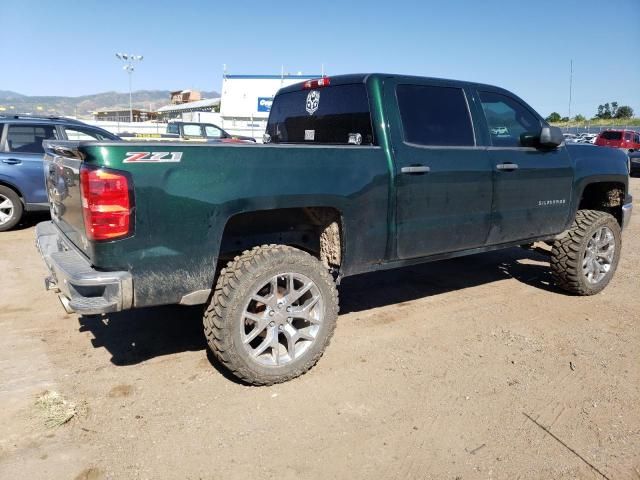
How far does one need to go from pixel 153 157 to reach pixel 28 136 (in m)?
6.30

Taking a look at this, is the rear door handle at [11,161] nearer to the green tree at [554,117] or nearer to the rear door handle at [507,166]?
the rear door handle at [507,166]

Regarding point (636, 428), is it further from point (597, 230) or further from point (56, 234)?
point (56, 234)

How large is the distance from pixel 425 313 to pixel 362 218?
157 cm

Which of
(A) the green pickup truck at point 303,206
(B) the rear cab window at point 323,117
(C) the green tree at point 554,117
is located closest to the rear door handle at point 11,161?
(A) the green pickup truck at point 303,206

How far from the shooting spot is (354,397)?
10.5 ft

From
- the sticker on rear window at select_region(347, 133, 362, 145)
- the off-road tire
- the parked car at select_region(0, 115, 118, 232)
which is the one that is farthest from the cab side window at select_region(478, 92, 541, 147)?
the off-road tire

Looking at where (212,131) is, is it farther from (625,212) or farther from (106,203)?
(106,203)

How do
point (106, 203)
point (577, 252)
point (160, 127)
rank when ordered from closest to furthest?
point (106, 203) → point (577, 252) → point (160, 127)

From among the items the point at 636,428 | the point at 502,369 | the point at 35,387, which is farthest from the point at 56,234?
the point at 636,428

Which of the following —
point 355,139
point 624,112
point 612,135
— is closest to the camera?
point 355,139

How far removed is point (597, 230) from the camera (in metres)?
5.11

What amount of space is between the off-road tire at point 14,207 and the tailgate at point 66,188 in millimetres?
4622

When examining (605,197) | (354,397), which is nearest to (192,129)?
(605,197)

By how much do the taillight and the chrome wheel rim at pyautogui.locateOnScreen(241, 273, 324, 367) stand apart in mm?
1783
